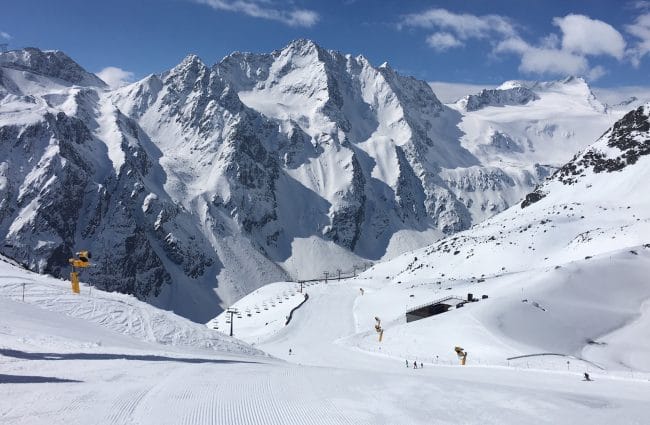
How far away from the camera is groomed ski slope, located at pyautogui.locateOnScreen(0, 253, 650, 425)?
1875cm

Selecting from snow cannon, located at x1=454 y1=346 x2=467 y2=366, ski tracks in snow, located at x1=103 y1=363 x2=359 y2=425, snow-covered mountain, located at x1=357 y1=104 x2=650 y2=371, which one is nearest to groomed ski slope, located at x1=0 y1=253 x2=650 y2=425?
ski tracks in snow, located at x1=103 y1=363 x2=359 y2=425

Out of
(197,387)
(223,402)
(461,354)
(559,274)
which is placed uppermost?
(559,274)

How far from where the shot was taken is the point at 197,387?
22578 mm

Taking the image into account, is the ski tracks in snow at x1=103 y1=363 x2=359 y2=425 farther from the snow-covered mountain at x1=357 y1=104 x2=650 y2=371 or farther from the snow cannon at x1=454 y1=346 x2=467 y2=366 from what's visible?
the snow-covered mountain at x1=357 y1=104 x2=650 y2=371

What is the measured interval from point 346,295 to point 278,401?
289ft

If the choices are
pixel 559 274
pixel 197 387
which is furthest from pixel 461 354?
pixel 197 387

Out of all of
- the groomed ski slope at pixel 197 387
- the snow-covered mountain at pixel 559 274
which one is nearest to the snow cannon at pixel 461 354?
the snow-covered mountain at pixel 559 274

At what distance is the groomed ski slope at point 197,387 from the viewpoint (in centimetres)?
1875

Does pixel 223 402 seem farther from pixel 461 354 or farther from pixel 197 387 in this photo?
pixel 461 354

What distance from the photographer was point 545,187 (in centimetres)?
15062

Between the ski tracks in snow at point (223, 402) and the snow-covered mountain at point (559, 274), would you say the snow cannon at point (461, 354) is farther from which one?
the ski tracks in snow at point (223, 402)

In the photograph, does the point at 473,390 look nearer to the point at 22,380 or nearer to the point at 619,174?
the point at 22,380

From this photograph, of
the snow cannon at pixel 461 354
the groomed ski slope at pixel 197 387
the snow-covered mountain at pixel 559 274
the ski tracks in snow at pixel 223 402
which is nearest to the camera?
the ski tracks in snow at pixel 223 402

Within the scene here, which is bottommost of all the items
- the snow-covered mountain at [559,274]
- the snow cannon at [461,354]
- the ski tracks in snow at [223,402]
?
the ski tracks in snow at [223,402]
